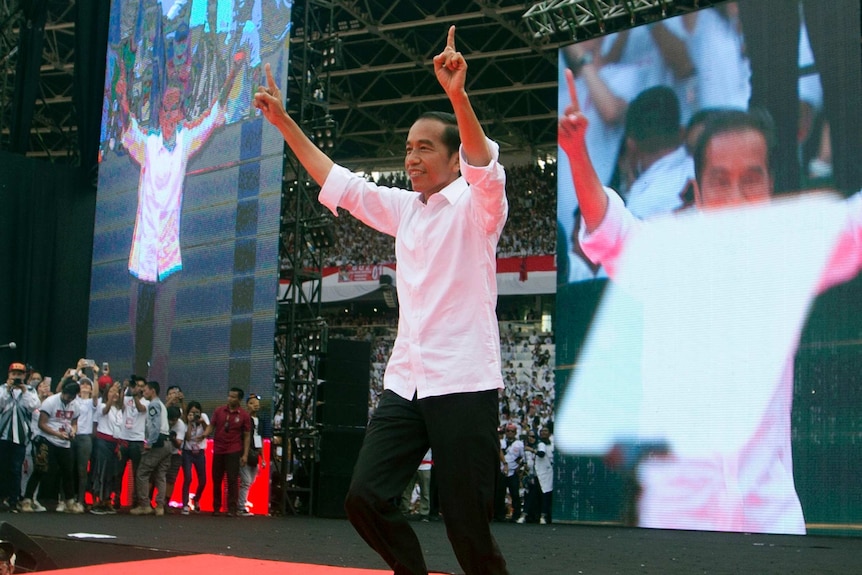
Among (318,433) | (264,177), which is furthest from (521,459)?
(264,177)

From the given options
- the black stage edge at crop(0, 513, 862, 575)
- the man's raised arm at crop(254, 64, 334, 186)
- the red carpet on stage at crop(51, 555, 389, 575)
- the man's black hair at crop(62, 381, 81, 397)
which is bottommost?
the black stage edge at crop(0, 513, 862, 575)

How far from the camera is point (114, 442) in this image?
1127cm

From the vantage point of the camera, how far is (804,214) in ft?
32.1

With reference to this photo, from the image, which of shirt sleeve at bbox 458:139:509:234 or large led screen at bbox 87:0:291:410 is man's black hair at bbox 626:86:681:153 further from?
shirt sleeve at bbox 458:139:509:234

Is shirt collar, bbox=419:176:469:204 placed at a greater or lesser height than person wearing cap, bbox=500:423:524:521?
greater

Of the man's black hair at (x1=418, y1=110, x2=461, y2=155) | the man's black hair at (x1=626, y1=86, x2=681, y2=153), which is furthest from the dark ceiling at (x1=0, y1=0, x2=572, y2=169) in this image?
the man's black hair at (x1=418, y1=110, x2=461, y2=155)

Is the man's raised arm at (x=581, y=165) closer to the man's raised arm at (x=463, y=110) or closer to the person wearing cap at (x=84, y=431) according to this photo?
the person wearing cap at (x=84, y=431)

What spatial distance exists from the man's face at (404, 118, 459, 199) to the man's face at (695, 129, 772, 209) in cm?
783

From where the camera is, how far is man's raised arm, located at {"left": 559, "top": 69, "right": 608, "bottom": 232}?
1144cm

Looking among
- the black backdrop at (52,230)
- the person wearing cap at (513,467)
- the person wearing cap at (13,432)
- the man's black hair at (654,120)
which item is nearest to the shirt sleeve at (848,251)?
the man's black hair at (654,120)

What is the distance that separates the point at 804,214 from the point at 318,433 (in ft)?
20.2

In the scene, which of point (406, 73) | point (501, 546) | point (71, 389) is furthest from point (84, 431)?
point (406, 73)

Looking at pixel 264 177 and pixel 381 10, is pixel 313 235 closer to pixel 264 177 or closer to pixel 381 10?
pixel 264 177

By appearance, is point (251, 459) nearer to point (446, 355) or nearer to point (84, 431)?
point (84, 431)
